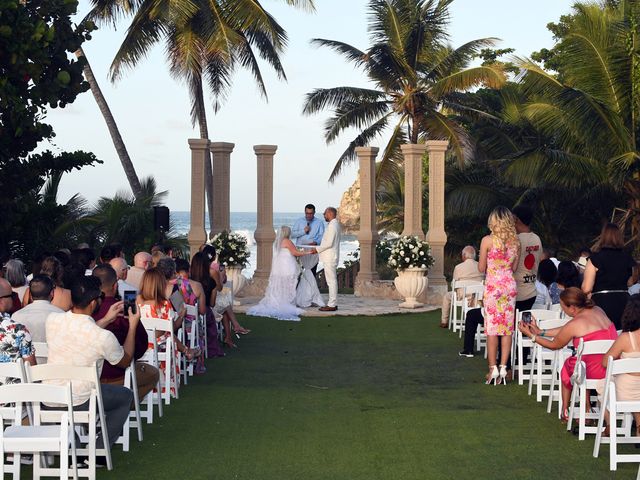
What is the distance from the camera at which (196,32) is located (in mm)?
28047

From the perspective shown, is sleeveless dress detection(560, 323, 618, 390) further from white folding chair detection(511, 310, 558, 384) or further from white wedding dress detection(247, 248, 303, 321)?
white wedding dress detection(247, 248, 303, 321)

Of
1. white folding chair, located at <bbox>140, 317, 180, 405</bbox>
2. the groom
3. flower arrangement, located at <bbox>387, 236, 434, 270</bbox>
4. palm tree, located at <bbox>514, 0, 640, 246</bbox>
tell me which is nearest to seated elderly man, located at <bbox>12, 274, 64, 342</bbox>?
white folding chair, located at <bbox>140, 317, 180, 405</bbox>

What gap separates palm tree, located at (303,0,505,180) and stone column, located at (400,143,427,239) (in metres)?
8.60

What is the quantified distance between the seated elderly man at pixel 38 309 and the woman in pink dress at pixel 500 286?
4.69 metres

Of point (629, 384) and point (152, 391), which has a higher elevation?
point (629, 384)

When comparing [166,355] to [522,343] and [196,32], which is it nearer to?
[522,343]

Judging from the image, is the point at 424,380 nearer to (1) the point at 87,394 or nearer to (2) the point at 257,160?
(1) the point at 87,394

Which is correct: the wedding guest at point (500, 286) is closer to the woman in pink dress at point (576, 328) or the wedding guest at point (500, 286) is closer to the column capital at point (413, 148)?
the woman in pink dress at point (576, 328)

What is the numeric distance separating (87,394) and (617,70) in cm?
1626

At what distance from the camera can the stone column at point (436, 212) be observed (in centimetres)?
2104

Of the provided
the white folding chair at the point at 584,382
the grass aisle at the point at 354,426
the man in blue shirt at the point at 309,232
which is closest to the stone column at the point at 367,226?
the man in blue shirt at the point at 309,232

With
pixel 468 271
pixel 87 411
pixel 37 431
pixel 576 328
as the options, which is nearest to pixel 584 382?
pixel 576 328

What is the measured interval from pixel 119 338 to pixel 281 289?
9966 millimetres

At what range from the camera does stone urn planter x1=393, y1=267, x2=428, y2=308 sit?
63.4 feet
